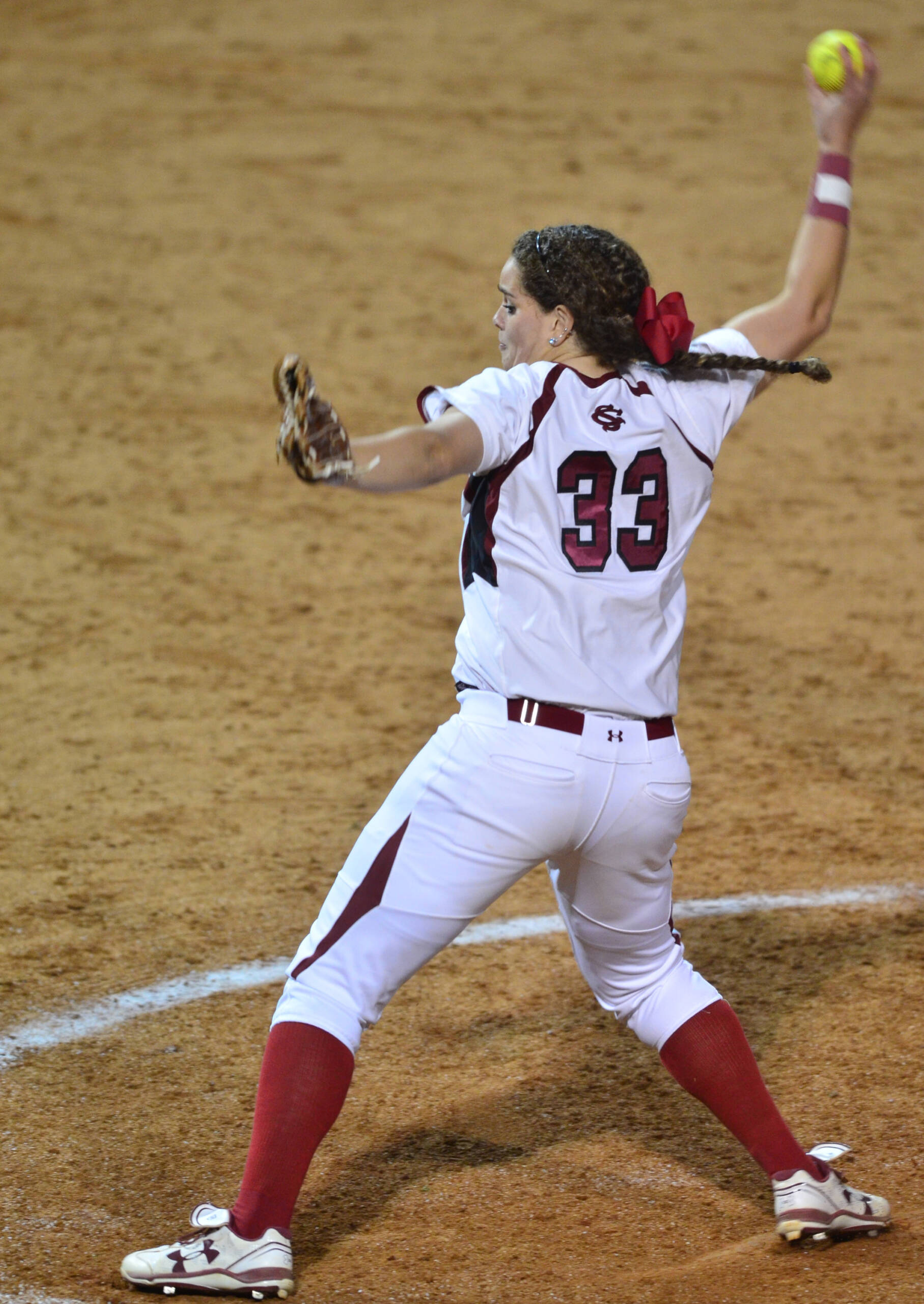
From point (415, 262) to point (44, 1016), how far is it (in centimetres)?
633

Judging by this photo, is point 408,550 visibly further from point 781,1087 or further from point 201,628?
point 781,1087

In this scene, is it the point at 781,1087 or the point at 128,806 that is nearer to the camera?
the point at 781,1087

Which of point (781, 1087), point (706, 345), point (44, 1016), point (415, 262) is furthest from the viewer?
point (415, 262)

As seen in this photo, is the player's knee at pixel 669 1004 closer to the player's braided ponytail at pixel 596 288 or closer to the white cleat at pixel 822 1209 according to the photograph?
the white cleat at pixel 822 1209

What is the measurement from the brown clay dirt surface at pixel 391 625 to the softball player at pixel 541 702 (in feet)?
0.99

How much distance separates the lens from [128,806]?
4.64 meters

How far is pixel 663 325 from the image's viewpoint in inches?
99.7

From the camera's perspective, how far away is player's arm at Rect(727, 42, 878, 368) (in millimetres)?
2859

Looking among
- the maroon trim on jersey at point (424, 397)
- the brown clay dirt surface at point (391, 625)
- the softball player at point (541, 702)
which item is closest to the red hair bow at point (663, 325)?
the softball player at point (541, 702)

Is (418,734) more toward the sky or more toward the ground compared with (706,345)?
more toward the ground

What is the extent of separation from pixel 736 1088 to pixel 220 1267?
930 millimetres

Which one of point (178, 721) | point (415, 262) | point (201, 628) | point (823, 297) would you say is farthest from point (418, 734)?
point (415, 262)

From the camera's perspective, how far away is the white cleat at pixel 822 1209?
2.64m

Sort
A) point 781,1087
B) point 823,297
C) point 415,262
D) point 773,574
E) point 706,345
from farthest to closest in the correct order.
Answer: point 415,262
point 773,574
point 781,1087
point 823,297
point 706,345
